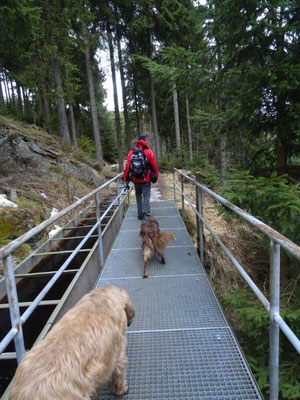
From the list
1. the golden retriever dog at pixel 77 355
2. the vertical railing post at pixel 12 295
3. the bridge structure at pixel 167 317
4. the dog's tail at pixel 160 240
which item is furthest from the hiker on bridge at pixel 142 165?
the vertical railing post at pixel 12 295

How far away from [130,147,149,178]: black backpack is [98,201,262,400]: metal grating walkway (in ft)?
7.00

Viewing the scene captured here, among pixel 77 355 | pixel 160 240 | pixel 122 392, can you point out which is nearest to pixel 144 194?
pixel 160 240

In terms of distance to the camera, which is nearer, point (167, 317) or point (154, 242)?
point (167, 317)

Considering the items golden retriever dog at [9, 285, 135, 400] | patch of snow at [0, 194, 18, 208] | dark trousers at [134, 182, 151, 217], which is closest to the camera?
golden retriever dog at [9, 285, 135, 400]

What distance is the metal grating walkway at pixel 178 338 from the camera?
2.46m

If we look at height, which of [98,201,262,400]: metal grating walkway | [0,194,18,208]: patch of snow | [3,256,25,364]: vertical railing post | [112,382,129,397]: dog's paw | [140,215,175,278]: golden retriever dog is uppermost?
[3,256,25,364]: vertical railing post

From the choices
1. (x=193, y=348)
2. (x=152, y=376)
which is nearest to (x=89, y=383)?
(x=152, y=376)

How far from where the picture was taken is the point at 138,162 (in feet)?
21.7

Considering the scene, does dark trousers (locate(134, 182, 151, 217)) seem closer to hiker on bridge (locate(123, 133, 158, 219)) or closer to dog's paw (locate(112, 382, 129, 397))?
hiker on bridge (locate(123, 133, 158, 219))

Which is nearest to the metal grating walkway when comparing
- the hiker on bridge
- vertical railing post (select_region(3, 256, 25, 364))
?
vertical railing post (select_region(3, 256, 25, 364))

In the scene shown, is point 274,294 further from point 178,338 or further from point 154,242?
A: point 154,242

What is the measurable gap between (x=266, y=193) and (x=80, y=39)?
15.5m

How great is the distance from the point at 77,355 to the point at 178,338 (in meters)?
1.75

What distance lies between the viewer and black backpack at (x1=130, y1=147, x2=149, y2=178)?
6.64 meters
